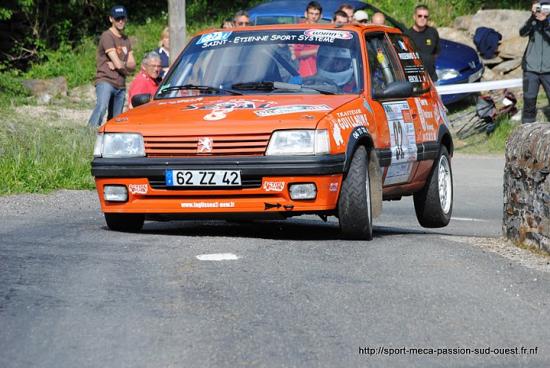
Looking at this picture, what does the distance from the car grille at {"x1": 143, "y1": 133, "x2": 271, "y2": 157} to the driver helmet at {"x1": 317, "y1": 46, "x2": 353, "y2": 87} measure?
132 centimetres

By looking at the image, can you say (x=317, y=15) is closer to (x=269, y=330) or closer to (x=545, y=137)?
(x=545, y=137)

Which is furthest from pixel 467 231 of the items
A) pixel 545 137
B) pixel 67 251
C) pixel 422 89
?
pixel 67 251

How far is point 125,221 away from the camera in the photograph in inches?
387

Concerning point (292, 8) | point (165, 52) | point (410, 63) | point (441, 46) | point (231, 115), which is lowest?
point (441, 46)

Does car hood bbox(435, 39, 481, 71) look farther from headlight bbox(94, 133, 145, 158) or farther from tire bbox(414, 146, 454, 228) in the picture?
headlight bbox(94, 133, 145, 158)

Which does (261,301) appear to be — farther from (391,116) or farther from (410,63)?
(410,63)

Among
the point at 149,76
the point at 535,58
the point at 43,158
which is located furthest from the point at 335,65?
the point at 535,58

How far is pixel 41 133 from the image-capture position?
1566cm

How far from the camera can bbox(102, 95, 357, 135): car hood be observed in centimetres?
896

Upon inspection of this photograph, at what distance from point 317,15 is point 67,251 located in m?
8.81

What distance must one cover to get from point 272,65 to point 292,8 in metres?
12.9

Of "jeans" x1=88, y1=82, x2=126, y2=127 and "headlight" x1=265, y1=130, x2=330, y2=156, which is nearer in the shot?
"headlight" x1=265, y1=130, x2=330, y2=156

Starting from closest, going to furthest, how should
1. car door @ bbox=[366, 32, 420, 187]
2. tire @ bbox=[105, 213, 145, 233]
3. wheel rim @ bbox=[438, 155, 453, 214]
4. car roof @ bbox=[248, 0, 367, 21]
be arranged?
tire @ bbox=[105, 213, 145, 233] < car door @ bbox=[366, 32, 420, 187] < wheel rim @ bbox=[438, 155, 453, 214] < car roof @ bbox=[248, 0, 367, 21]

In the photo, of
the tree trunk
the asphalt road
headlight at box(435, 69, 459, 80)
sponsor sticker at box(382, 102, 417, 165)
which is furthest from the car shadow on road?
headlight at box(435, 69, 459, 80)
